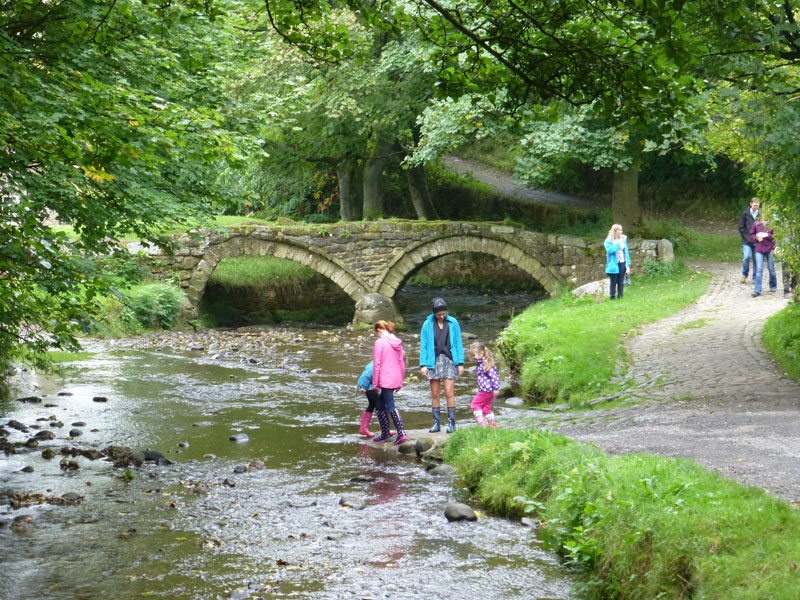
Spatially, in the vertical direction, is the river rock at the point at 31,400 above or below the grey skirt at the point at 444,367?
below

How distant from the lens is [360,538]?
7.77 m

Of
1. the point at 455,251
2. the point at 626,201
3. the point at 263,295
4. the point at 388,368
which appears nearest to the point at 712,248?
the point at 626,201

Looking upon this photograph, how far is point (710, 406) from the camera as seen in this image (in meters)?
11.1

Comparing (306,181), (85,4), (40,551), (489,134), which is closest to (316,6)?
(85,4)

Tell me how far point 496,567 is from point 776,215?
32.7ft

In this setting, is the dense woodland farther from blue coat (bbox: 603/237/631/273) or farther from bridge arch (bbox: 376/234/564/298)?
bridge arch (bbox: 376/234/564/298)

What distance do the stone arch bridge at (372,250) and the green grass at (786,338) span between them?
1096 centimetres

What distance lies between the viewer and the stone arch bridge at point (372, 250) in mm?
26125

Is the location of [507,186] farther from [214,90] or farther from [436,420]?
[436,420]

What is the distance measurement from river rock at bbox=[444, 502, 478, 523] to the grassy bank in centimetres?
33

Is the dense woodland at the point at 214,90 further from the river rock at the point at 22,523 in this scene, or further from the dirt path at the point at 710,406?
the dirt path at the point at 710,406

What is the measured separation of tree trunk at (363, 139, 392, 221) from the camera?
29359 millimetres

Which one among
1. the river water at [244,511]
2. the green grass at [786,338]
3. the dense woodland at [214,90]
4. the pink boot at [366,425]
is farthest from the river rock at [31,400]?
the green grass at [786,338]

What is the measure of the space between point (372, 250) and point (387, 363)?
15600 millimetres
